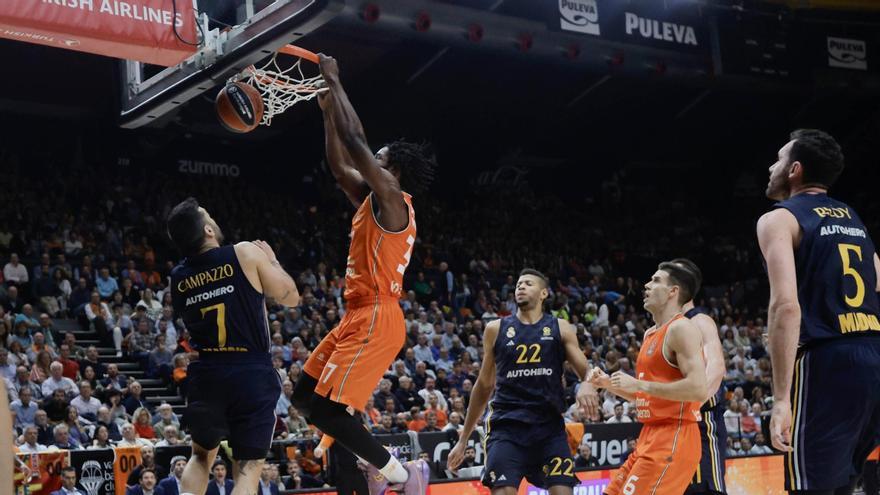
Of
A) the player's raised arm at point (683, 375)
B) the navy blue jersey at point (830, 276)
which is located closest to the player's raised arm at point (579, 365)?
the player's raised arm at point (683, 375)

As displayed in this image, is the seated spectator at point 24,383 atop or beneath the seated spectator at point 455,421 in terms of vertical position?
atop

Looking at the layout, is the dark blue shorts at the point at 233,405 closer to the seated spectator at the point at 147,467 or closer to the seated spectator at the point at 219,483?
the seated spectator at the point at 219,483

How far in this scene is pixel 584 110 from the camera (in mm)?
28828

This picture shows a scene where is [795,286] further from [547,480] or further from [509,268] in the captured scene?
[509,268]

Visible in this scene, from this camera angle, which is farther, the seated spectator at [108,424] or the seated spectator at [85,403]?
the seated spectator at [85,403]

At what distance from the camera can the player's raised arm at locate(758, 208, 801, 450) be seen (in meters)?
4.02

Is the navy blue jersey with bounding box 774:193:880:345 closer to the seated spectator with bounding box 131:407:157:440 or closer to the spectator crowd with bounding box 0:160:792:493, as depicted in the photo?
the spectator crowd with bounding box 0:160:792:493

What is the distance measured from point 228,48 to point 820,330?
5.93 metres

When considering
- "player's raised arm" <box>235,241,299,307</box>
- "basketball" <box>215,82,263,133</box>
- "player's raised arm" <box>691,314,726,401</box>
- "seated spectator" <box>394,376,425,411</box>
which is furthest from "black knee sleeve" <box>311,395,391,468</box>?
"seated spectator" <box>394,376,425,411</box>

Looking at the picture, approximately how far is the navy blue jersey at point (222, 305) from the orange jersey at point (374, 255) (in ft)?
2.14

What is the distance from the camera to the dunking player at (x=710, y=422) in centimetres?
660

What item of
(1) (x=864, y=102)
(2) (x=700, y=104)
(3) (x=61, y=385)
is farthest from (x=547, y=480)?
(1) (x=864, y=102)

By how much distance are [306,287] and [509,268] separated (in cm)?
748

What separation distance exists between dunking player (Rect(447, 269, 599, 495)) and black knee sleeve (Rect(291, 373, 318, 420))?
4.92ft
